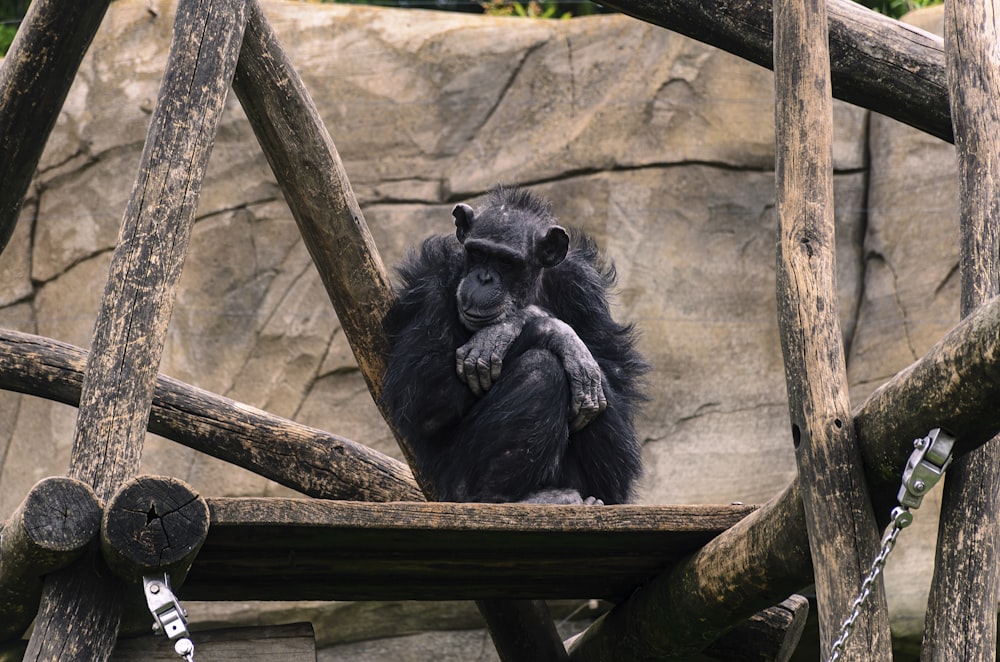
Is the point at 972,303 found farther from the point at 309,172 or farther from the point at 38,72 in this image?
the point at 38,72

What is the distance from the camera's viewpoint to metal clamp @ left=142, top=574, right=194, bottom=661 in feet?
8.55

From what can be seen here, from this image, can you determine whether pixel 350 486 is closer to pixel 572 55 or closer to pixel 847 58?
pixel 847 58

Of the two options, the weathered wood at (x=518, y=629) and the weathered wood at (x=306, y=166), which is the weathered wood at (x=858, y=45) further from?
the weathered wood at (x=518, y=629)

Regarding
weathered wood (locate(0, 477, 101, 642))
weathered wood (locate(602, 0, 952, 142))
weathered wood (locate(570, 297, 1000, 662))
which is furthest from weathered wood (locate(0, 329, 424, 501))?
weathered wood (locate(602, 0, 952, 142))

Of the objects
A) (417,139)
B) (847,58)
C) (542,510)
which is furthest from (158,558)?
(417,139)

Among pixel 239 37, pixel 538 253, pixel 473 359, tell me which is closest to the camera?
pixel 239 37

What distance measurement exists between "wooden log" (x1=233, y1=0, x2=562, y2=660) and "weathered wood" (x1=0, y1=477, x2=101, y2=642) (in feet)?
4.52

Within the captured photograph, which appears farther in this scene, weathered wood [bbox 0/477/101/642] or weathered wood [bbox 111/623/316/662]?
weathered wood [bbox 111/623/316/662]

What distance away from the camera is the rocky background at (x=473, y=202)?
6746mm

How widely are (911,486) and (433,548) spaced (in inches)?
43.4

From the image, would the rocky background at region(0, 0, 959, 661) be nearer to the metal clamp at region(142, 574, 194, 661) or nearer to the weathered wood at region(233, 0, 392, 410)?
the weathered wood at region(233, 0, 392, 410)

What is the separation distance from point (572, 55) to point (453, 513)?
4668 mm

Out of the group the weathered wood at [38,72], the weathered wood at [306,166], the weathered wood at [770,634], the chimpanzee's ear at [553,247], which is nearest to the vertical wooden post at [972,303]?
the weathered wood at [770,634]

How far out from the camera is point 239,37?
338cm
